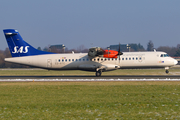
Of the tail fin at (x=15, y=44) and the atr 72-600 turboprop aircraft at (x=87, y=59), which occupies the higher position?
the tail fin at (x=15, y=44)

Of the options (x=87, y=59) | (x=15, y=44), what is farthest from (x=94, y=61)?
(x=15, y=44)

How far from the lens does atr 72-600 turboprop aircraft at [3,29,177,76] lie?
3041cm

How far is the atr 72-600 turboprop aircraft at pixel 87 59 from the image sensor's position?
30.4 m

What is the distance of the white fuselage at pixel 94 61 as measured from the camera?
3045 cm

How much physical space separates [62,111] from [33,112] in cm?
137

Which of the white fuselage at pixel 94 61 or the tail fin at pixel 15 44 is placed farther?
the tail fin at pixel 15 44

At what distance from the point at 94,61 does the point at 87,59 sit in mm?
1086

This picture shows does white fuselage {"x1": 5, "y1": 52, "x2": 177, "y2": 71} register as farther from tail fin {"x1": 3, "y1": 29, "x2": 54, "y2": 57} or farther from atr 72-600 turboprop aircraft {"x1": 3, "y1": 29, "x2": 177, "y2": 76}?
tail fin {"x1": 3, "y1": 29, "x2": 54, "y2": 57}

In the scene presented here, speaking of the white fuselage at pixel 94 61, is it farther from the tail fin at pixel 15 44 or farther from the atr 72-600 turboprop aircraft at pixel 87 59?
the tail fin at pixel 15 44

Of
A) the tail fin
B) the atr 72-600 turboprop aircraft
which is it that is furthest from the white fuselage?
the tail fin

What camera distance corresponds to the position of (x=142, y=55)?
30.7 m

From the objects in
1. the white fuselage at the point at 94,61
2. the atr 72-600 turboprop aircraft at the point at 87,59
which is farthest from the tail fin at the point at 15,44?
the white fuselage at the point at 94,61

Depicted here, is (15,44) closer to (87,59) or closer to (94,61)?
(87,59)

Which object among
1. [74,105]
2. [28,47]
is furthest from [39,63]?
[74,105]
